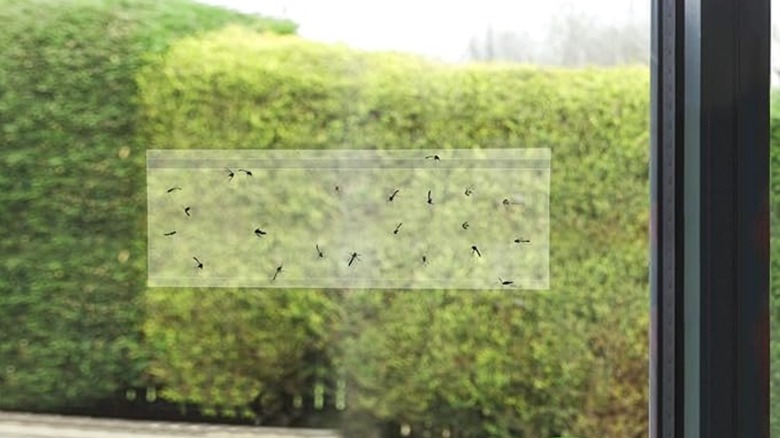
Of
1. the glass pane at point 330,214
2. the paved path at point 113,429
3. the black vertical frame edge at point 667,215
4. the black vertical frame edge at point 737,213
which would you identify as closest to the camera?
the black vertical frame edge at point 737,213

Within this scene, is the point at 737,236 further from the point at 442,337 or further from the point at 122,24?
the point at 122,24

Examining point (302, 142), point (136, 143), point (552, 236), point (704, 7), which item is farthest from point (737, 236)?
point (136, 143)

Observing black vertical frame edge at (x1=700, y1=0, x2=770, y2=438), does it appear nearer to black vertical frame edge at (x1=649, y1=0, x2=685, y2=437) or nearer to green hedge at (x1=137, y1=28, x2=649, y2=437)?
black vertical frame edge at (x1=649, y1=0, x2=685, y2=437)

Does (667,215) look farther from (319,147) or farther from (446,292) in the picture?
(319,147)

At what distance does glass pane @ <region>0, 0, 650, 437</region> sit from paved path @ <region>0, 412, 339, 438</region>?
0.10ft

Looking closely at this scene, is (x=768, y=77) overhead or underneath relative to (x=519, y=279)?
overhead

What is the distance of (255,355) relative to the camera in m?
2.47

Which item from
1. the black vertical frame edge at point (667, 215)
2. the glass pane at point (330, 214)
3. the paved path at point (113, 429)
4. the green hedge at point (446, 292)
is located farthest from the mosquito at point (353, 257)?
the black vertical frame edge at point (667, 215)

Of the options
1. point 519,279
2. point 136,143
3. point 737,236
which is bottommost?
point 519,279

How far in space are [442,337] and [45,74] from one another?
151 cm

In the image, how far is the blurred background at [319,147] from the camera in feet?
7.79

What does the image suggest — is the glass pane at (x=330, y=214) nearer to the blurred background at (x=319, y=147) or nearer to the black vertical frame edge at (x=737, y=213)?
the blurred background at (x=319, y=147)

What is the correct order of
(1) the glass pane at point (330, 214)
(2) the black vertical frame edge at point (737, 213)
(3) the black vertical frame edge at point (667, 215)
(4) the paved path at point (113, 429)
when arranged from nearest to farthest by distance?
(2) the black vertical frame edge at point (737, 213) → (3) the black vertical frame edge at point (667, 215) → (1) the glass pane at point (330, 214) → (4) the paved path at point (113, 429)

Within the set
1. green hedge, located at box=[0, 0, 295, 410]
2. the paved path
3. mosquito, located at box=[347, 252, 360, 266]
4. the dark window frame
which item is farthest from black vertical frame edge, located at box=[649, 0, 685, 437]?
green hedge, located at box=[0, 0, 295, 410]
